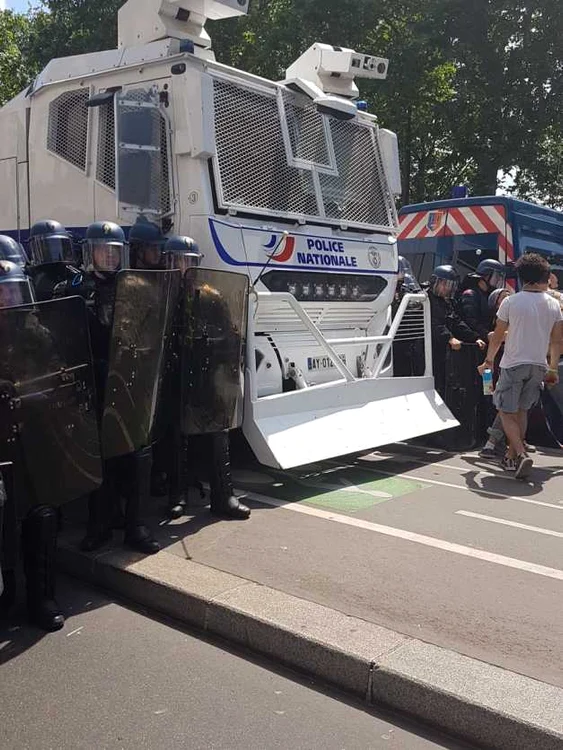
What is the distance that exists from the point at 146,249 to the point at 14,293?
1547 mm

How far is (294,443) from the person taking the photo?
598cm

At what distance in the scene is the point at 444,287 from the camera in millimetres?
8086

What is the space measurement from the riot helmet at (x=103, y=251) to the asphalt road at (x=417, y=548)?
174cm

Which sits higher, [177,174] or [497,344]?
[177,174]

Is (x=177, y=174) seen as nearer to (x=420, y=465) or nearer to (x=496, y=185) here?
(x=420, y=465)

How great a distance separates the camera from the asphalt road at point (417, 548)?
3729 millimetres

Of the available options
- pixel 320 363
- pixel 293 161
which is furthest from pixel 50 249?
pixel 320 363

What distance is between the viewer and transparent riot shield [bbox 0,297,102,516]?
12.1ft

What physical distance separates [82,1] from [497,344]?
17325 mm

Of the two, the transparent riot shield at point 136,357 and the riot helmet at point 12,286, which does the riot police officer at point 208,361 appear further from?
the riot helmet at point 12,286

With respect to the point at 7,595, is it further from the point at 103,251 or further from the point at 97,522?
the point at 103,251

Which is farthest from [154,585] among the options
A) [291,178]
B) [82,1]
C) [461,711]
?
[82,1]

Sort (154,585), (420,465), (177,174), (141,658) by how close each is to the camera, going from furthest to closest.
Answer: (420,465) → (177,174) → (154,585) → (141,658)

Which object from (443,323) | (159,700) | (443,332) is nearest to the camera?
(159,700)
